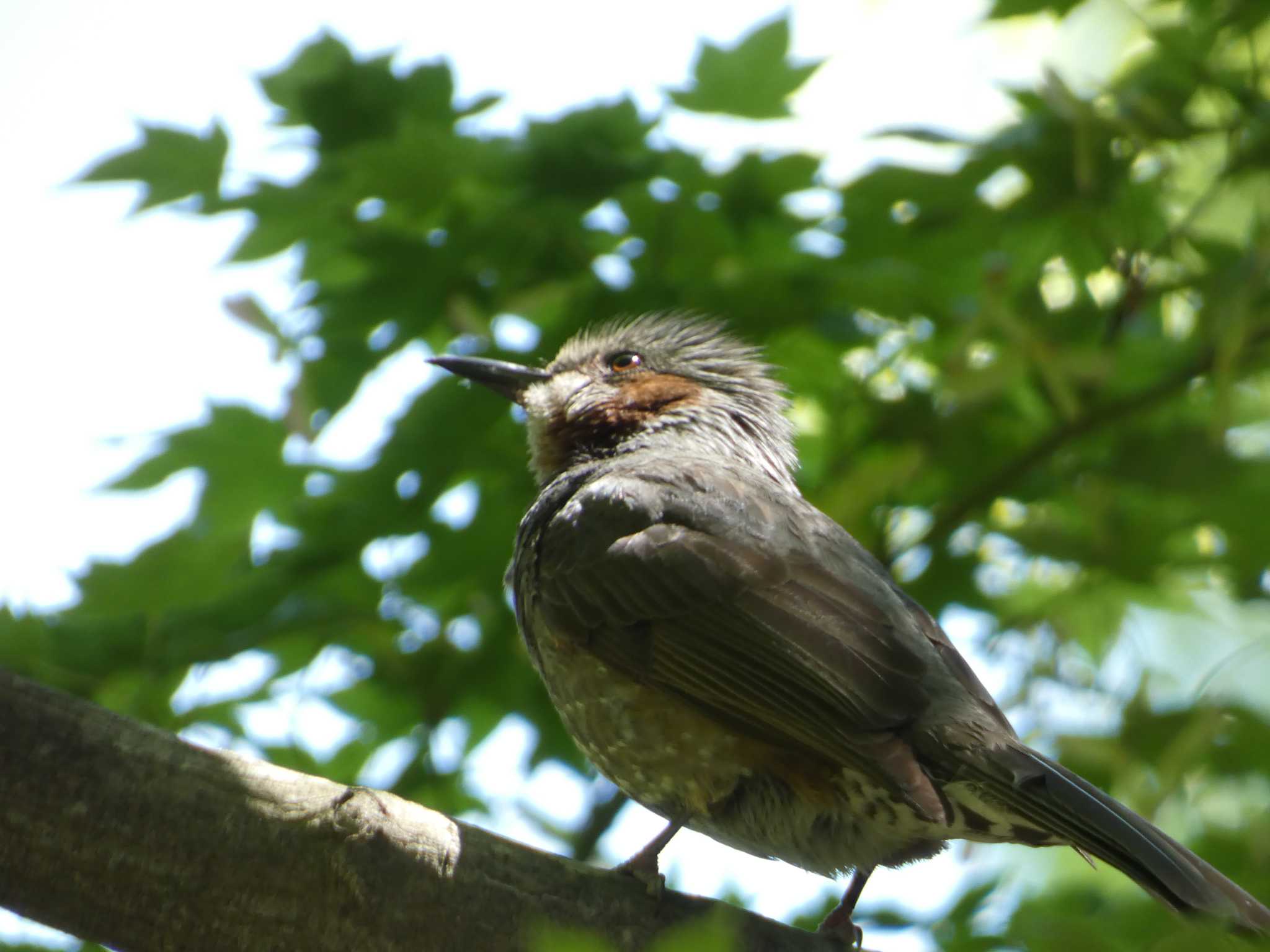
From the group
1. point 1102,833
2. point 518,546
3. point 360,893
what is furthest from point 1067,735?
point 360,893

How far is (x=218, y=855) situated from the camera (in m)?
2.08

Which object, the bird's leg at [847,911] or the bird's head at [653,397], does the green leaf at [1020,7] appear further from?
the bird's leg at [847,911]

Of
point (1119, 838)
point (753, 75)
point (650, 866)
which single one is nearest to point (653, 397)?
point (753, 75)

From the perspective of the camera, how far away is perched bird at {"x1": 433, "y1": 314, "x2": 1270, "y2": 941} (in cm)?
257

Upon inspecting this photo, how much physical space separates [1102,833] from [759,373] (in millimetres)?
2114

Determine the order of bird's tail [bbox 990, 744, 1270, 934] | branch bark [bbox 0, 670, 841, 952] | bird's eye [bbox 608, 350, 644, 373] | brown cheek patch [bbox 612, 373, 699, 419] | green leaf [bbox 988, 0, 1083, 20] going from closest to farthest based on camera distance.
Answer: branch bark [bbox 0, 670, 841, 952]
bird's tail [bbox 990, 744, 1270, 934]
green leaf [bbox 988, 0, 1083, 20]
brown cheek patch [bbox 612, 373, 699, 419]
bird's eye [bbox 608, 350, 644, 373]

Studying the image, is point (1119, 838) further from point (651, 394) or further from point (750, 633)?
point (651, 394)

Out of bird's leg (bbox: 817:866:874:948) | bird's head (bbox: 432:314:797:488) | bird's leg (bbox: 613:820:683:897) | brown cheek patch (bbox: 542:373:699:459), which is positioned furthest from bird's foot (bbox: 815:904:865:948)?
brown cheek patch (bbox: 542:373:699:459)

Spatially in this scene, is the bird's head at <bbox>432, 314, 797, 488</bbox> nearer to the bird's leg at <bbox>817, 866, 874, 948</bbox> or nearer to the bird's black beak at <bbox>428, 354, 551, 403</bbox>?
the bird's black beak at <bbox>428, 354, 551, 403</bbox>

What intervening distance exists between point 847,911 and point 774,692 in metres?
0.66

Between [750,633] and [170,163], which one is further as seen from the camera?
[170,163]

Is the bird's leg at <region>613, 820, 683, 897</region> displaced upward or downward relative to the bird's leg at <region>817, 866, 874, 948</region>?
upward

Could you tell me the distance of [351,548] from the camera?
10.9 ft

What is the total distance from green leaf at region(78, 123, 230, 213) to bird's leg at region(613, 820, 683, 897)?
2.00m
